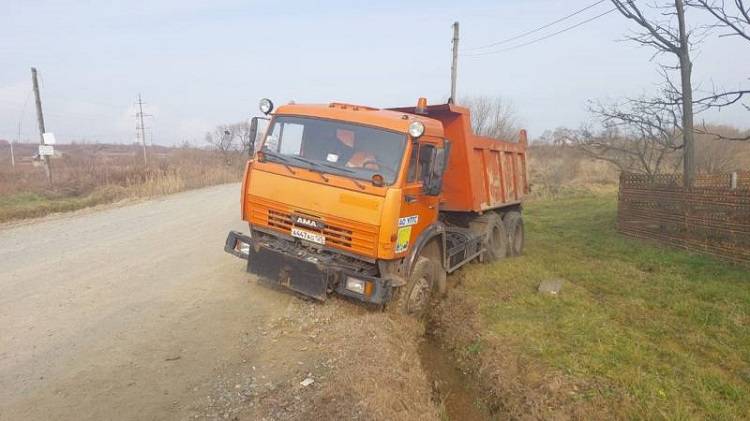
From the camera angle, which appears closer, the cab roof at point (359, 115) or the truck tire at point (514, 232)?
the cab roof at point (359, 115)

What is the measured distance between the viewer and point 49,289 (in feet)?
20.8

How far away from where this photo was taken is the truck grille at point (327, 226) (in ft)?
17.4

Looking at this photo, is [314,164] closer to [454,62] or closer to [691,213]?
[691,213]

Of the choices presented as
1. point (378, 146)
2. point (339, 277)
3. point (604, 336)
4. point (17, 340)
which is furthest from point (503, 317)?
point (17, 340)

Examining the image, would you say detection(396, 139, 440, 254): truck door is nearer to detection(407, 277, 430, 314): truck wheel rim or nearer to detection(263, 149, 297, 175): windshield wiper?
detection(407, 277, 430, 314): truck wheel rim

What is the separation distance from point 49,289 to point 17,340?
180cm

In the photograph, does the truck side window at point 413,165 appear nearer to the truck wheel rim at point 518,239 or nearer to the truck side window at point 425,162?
the truck side window at point 425,162

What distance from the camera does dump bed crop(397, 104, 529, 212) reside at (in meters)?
7.61

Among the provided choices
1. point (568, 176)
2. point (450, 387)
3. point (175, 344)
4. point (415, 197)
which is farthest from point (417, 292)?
point (568, 176)

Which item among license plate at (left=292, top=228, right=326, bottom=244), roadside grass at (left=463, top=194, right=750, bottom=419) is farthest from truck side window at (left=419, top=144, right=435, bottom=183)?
roadside grass at (left=463, top=194, right=750, bottom=419)

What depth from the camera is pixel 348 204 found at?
5363 millimetres

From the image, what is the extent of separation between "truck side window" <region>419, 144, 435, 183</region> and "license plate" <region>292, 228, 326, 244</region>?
4.52 feet

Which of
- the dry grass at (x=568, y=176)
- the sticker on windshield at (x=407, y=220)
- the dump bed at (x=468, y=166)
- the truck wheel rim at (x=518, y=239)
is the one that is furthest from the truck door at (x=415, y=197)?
the dry grass at (x=568, y=176)

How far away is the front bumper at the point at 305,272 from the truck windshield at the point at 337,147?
101 centimetres
